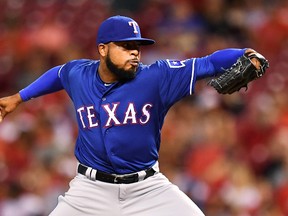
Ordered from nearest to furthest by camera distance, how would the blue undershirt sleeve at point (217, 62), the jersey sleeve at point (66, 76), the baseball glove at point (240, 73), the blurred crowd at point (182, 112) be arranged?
the baseball glove at point (240, 73), the blue undershirt sleeve at point (217, 62), the jersey sleeve at point (66, 76), the blurred crowd at point (182, 112)

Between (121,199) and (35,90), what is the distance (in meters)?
0.93

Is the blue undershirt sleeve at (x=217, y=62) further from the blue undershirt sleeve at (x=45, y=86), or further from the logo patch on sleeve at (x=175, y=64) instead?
the blue undershirt sleeve at (x=45, y=86)

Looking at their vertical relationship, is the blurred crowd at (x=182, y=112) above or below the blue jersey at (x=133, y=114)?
below

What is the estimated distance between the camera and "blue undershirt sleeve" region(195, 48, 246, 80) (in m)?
5.02

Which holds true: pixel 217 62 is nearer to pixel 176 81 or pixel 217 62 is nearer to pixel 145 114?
pixel 176 81

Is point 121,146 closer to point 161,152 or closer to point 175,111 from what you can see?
point 161,152

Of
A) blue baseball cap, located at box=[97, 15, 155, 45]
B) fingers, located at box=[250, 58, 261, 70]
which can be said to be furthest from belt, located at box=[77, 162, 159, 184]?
fingers, located at box=[250, 58, 261, 70]

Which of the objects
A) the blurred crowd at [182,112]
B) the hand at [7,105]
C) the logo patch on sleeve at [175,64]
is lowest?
the blurred crowd at [182,112]

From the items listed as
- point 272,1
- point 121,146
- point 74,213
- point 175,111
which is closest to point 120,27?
point 121,146

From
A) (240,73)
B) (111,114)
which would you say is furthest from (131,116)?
(240,73)

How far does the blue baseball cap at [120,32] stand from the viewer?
520cm

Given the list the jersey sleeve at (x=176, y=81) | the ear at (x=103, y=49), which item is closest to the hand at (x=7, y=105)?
the ear at (x=103, y=49)

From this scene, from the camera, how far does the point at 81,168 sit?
5293 mm

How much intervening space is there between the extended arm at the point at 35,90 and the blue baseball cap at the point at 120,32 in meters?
0.44
